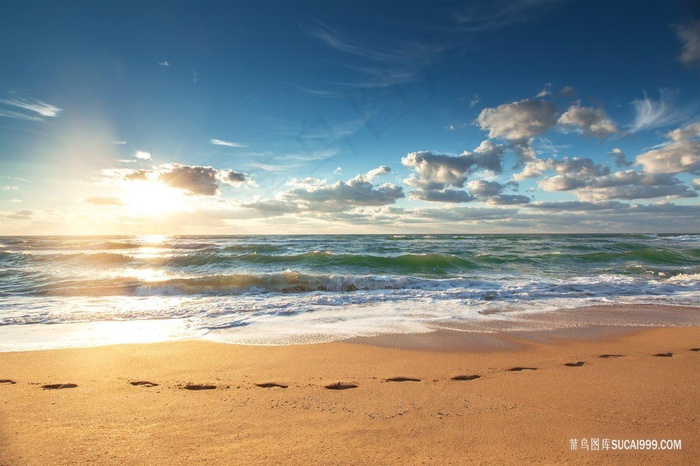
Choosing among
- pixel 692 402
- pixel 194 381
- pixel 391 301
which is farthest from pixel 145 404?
pixel 391 301

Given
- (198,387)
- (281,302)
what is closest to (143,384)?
(198,387)

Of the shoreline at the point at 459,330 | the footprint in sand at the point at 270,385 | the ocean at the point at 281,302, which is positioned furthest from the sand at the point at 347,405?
the ocean at the point at 281,302

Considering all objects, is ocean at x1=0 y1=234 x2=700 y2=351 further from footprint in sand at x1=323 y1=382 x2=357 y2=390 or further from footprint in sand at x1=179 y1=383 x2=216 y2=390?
footprint in sand at x1=323 y1=382 x2=357 y2=390

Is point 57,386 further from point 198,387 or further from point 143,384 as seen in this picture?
point 198,387

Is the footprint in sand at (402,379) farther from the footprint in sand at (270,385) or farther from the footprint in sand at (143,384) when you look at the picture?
the footprint in sand at (143,384)

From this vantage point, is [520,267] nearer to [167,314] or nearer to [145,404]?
[167,314]

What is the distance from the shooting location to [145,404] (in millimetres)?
3236

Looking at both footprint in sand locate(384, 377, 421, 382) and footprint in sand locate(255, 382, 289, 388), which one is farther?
footprint in sand locate(384, 377, 421, 382)

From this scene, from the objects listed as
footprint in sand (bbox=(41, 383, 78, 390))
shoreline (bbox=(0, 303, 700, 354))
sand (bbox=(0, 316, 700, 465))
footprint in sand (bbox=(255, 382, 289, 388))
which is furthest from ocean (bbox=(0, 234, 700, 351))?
footprint in sand (bbox=(41, 383, 78, 390))

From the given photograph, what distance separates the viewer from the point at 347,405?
10.4 feet

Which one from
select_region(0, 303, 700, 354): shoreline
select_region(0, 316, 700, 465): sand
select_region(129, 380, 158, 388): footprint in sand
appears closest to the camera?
select_region(0, 316, 700, 465): sand

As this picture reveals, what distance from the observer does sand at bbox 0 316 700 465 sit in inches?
95.6

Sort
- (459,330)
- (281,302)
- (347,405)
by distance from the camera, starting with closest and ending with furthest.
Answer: (347,405), (459,330), (281,302)

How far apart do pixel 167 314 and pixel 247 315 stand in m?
2.06
